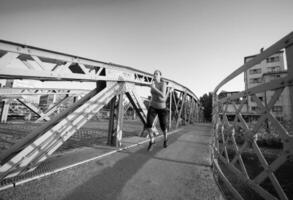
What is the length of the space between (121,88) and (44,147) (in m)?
2.86

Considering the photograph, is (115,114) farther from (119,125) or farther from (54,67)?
(54,67)

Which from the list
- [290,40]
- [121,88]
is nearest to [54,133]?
[121,88]

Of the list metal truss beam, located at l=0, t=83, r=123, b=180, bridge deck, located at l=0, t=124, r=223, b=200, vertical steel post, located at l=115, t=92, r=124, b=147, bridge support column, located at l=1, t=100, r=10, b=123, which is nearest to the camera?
bridge deck, located at l=0, t=124, r=223, b=200

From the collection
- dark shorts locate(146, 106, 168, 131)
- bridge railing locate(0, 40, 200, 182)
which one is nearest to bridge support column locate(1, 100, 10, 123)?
bridge railing locate(0, 40, 200, 182)

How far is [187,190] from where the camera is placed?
2.00 meters

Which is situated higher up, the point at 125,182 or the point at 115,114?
the point at 115,114

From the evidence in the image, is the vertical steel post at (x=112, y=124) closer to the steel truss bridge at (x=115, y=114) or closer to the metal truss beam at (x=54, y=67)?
the steel truss bridge at (x=115, y=114)

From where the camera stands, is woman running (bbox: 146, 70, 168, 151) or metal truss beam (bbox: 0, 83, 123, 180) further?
woman running (bbox: 146, 70, 168, 151)

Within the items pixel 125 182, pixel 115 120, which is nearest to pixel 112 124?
pixel 115 120

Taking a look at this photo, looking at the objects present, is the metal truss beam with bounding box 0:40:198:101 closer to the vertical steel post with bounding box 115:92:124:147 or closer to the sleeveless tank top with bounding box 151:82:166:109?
the vertical steel post with bounding box 115:92:124:147

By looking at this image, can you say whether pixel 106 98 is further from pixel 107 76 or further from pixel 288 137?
pixel 288 137

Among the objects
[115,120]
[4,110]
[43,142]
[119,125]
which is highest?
[4,110]

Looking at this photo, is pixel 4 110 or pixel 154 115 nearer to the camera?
pixel 154 115

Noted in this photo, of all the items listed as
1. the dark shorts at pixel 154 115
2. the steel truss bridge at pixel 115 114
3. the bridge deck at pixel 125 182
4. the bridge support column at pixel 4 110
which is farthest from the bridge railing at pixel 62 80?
the bridge support column at pixel 4 110
